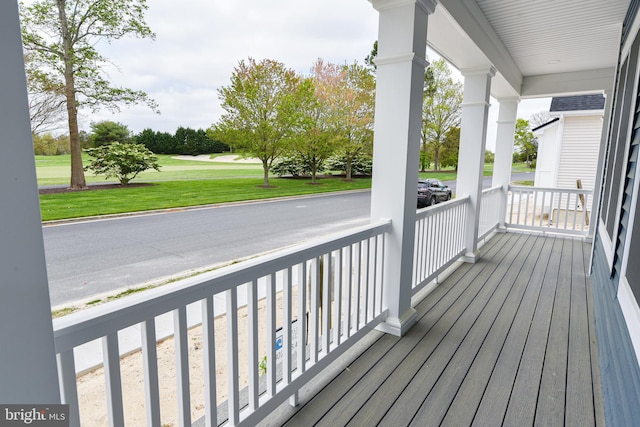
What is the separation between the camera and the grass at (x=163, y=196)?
169cm

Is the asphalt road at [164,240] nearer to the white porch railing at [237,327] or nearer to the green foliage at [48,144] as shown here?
the green foliage at [48,144]

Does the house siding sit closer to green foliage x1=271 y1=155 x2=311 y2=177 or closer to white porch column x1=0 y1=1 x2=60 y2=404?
white porch column x1=0 y1=1 x2=60 y2=404

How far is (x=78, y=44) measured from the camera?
66.2 inches

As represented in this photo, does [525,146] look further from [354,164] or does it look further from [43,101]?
[43,101]

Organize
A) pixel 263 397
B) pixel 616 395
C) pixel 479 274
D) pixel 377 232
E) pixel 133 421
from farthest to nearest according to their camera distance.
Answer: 1. pixel 479 274
2. pixel 377 232
3. pixel 133 421
4. pixel 263 397
5. pixel 616 395

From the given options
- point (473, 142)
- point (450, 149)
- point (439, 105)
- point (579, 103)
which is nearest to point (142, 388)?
point (473, 142)

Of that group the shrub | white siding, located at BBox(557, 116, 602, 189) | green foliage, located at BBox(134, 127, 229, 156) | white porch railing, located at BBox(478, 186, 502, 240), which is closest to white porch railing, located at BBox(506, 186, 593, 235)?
white porch railing, located at BBox(478, 186, 502, 240)

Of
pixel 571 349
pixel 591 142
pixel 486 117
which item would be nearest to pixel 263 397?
pixel 571 349

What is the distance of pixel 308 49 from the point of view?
2.19m

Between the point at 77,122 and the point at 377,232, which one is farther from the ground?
the point at 77,122

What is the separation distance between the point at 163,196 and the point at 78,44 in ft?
2.82

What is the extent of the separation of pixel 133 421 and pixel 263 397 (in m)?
0.82

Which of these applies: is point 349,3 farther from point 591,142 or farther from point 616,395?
point 591,142

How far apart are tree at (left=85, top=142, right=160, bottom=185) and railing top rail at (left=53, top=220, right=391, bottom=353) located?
0.82 metres
